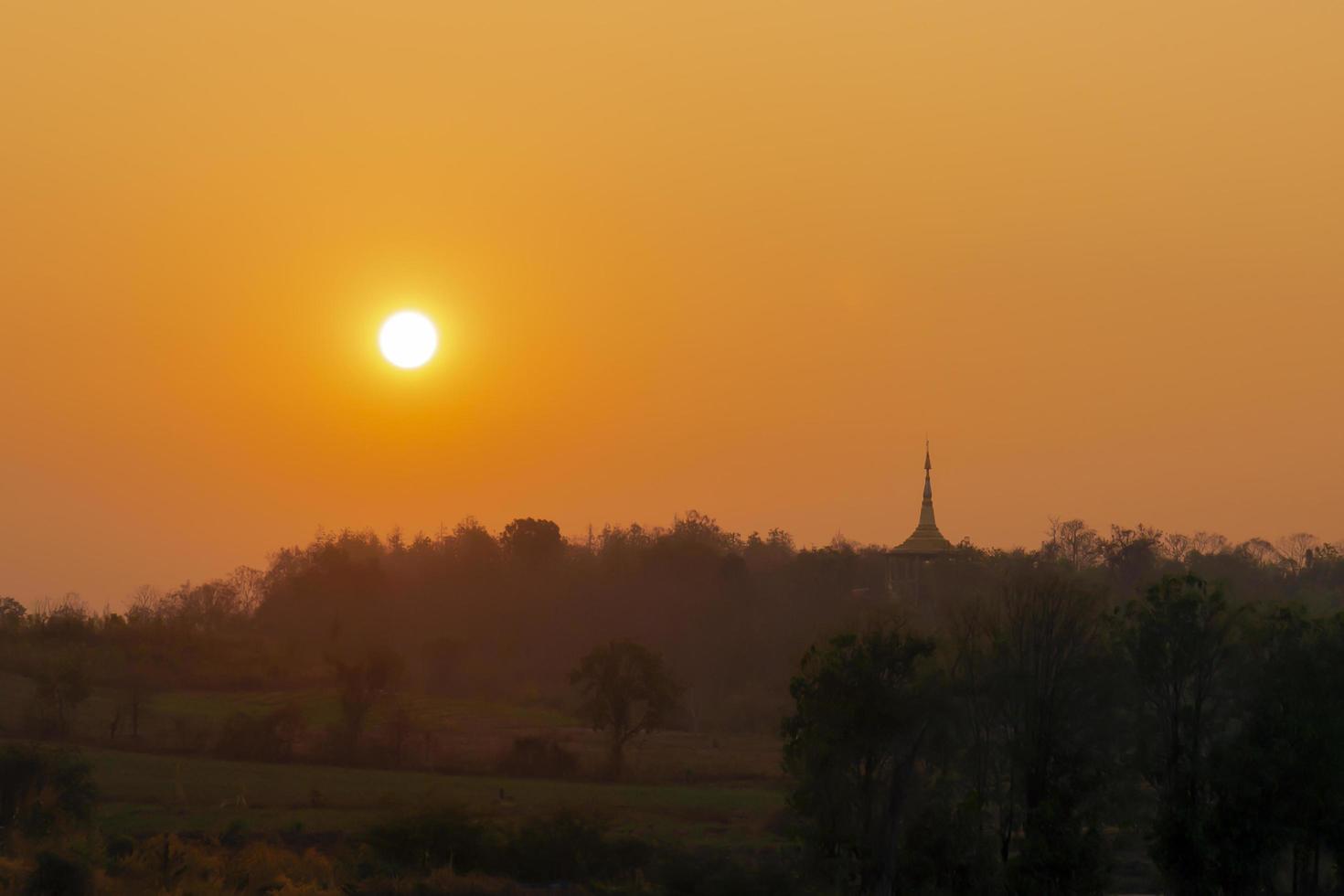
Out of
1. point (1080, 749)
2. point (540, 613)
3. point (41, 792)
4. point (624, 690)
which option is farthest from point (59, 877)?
point (540, 613)

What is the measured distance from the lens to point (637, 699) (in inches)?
2498

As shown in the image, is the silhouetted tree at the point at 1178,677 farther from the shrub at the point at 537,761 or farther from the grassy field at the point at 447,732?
the shrub at the point at 537,761

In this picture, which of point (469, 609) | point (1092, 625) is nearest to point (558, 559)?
point (469, 609)

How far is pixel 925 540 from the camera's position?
375 feet

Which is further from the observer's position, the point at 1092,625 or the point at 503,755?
the point at 503,755

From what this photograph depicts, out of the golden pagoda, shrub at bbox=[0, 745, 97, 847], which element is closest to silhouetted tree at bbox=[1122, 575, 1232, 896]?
shrub at bbox=[0, 745, 97, 847]

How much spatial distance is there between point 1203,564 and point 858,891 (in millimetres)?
78911

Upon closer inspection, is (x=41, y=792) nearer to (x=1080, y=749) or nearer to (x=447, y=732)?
(x=1080, y=749)

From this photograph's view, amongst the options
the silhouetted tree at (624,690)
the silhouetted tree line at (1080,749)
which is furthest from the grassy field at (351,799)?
the silhouetted tree line at (1080,749)

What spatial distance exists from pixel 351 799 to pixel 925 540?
69.9 meters

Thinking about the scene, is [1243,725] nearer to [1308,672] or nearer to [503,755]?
[1308,672]

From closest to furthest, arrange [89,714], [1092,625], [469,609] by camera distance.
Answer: [1092,625] → [89,714] → [469,609]

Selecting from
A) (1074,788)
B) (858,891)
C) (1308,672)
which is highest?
(1308,672)

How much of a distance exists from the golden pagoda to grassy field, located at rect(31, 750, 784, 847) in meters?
56.5
